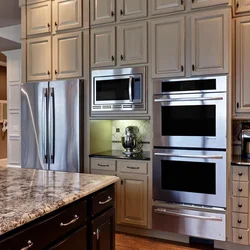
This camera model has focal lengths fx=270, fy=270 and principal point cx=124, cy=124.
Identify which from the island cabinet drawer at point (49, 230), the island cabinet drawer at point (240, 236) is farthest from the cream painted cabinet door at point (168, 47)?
the island cabinet drawer at point (49, 230)

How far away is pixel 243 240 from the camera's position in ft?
8.63

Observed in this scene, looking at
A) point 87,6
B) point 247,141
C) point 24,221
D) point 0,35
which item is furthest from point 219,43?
point 0,35

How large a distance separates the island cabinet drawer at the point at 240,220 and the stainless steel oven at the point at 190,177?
0.16m

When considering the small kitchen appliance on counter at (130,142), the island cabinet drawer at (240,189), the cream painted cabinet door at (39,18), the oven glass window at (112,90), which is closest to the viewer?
the island cabinet drawer at (240,189)

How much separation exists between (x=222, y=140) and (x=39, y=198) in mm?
1905

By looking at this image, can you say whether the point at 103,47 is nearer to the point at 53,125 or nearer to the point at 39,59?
the point at 39,59

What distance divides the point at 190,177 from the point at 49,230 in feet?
6.05

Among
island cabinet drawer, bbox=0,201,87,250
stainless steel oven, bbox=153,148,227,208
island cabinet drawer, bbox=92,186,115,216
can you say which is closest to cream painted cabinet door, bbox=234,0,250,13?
stainless steel oven, bbox=153,148,227,208

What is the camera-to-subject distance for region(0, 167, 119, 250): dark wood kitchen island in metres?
1.15

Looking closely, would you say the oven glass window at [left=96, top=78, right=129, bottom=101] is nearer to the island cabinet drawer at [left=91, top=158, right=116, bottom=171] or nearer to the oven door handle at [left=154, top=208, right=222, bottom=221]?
the island cabinet drawer at [left=91, top=158, right=116, bottom=171]

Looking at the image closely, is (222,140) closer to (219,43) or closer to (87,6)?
(219,43)

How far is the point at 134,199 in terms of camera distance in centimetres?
306

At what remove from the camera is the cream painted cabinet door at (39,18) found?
3.55m

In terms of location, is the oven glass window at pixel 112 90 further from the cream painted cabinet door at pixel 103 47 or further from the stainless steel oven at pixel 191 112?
the stainless steel oven at pixel 191 112
